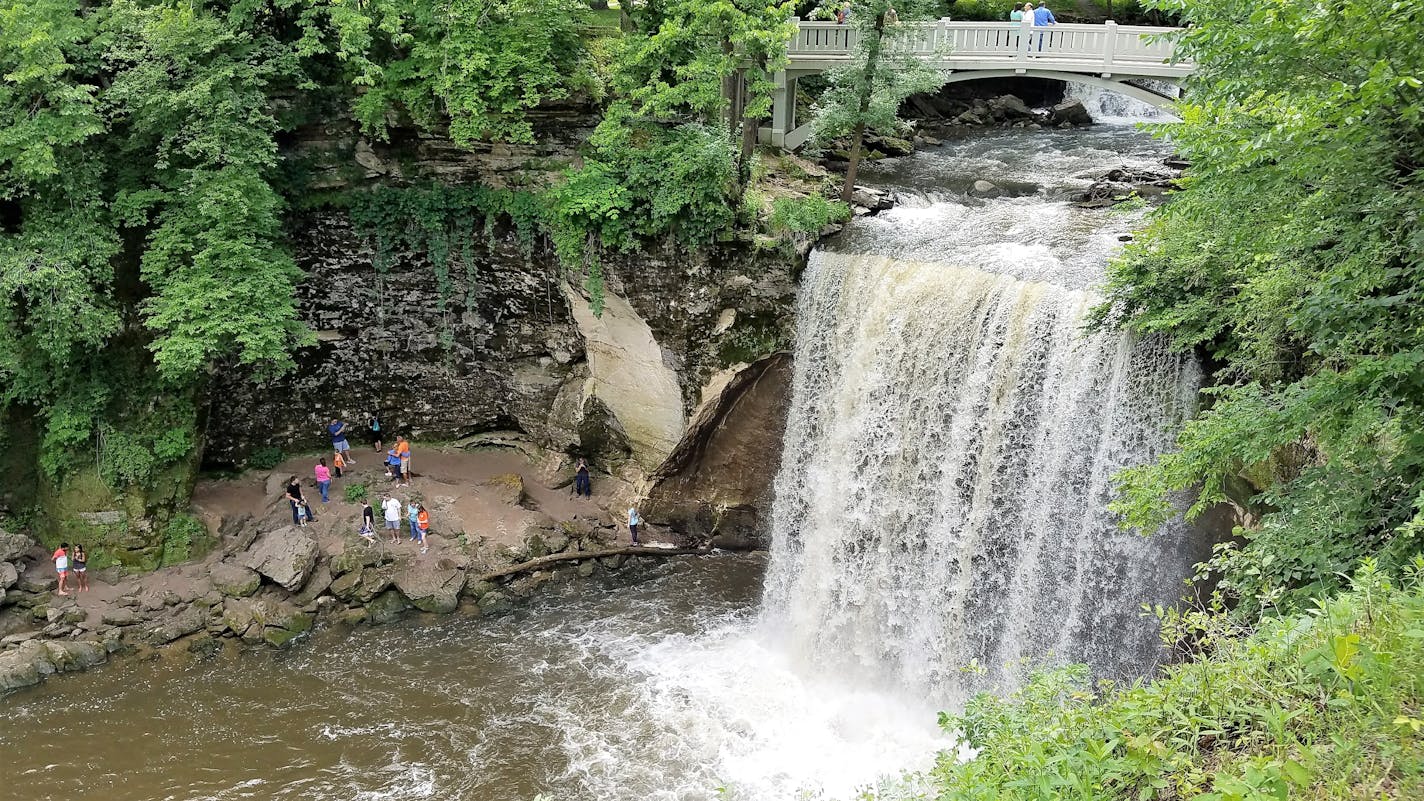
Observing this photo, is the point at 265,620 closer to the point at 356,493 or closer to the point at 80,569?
the point at 356,493

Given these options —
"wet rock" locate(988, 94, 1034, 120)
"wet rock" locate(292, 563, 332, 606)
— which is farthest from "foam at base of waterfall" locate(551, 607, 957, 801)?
"wet rock" locate(988, 94, 1034, 120)

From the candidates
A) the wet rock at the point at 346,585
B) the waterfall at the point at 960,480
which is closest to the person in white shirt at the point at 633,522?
the waterfall at the point at 960,480

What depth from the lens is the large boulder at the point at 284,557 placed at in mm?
16969

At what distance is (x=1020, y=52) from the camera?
62.6 ft

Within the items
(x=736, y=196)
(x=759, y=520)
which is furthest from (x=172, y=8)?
(x=759, y=520)

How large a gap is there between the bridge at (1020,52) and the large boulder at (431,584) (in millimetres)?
11955

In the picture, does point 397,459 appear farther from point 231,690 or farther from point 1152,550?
point 1152,550

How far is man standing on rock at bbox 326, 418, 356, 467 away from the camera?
19.9m

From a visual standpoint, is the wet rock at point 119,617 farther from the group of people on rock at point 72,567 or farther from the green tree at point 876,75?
the green tree at point 876,75

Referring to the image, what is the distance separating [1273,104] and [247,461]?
19.8 metres

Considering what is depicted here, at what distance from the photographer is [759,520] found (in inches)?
755

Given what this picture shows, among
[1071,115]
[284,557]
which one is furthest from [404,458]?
[1071,115]

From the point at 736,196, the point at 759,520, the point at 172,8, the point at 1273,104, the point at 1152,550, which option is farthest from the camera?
the point at 759,520

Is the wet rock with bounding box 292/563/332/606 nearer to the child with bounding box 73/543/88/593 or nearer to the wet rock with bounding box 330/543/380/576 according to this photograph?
the wet rock with bounding box 330/543/380/576
